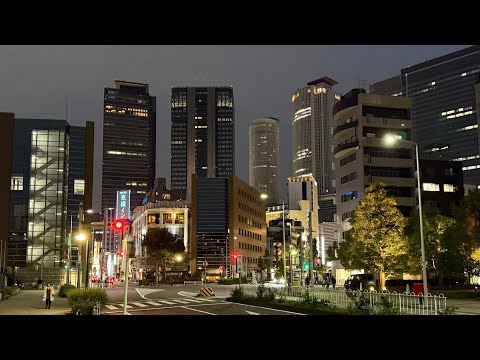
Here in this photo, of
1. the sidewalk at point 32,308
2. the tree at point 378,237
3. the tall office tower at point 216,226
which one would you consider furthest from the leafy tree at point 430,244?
the tall office tower at point 216,226

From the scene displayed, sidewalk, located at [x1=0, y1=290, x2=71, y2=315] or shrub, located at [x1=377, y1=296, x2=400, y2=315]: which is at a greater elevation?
shrub, located at [x1=377, y1=296, x2=400, y2=315]

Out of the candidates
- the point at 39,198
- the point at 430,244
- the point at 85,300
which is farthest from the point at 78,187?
the point at 85,300

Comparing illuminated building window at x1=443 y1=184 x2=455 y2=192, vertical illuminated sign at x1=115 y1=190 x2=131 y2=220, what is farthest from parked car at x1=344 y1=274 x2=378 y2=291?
vertical illuminated sign at x1=115 y1=190 x2=131 y2=220

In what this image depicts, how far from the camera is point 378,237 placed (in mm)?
49219

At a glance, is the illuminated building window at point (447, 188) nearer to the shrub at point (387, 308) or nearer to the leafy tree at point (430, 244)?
the leafy tree at point (430, 244)

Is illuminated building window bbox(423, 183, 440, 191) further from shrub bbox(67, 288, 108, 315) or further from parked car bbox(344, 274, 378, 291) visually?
shrub bbox(67, 288, 108, 315)

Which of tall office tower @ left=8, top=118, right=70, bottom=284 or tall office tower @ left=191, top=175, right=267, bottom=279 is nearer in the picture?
tall office tower @ left=8, top=118, right=70, bottom=284

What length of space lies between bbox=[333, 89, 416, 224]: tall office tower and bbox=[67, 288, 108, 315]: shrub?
5869cm

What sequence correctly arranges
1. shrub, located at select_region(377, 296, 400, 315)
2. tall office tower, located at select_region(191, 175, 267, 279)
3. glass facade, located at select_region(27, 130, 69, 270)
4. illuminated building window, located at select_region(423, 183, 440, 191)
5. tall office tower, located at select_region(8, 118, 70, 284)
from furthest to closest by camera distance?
tall office tower, located at select_region(191, 175, 267, 279)
illuminated building window, located at select_region(423, 183, 440, 191)
glass facade, located at select_region(27, 130, 69, 270)
tall office tower, located at select_region(8, 118, 70, 284)
shrub, located at select_region(377, 296, 400, 315)

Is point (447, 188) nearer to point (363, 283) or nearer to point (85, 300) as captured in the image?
point (363, 283)

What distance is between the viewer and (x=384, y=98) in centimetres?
8469

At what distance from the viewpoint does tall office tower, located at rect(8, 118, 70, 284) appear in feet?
284

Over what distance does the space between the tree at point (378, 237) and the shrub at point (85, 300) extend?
2863 cm
